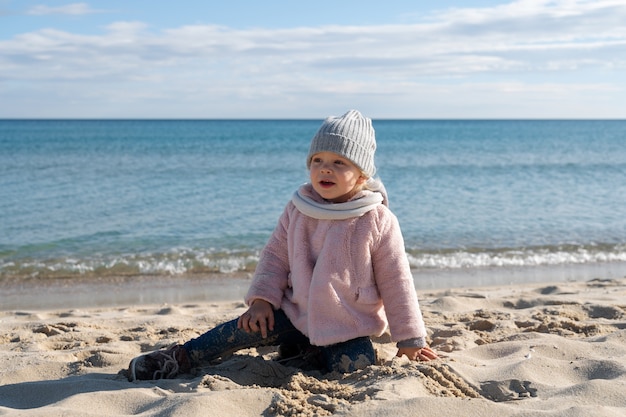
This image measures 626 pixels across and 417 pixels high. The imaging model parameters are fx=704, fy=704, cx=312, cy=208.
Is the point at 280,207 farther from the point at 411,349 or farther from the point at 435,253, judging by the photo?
the point at 411,349

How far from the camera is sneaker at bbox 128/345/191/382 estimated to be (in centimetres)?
331

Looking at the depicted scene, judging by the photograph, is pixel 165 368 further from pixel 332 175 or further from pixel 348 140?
pixel 348 140

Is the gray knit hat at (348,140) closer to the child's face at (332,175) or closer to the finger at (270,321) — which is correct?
the child's face at (332,175)

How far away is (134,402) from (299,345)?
999 millimetres

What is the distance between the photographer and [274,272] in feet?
11.7

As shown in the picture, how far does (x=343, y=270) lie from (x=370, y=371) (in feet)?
1.63

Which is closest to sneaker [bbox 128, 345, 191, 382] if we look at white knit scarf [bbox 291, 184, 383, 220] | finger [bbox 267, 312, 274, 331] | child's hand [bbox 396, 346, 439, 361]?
finger [bbox 267, 312, 274, 331]

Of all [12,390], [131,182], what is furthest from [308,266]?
[131,182]

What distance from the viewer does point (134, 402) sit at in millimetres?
2869

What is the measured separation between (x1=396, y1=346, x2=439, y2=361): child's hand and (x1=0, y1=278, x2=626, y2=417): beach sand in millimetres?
106

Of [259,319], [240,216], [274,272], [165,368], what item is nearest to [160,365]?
[165,368]

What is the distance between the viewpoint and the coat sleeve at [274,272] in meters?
3.52

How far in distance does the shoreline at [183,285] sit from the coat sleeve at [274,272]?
294 cm

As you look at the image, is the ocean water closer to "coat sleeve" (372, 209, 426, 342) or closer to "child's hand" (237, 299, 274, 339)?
"child's hand" (237, 299, 274, 339)
